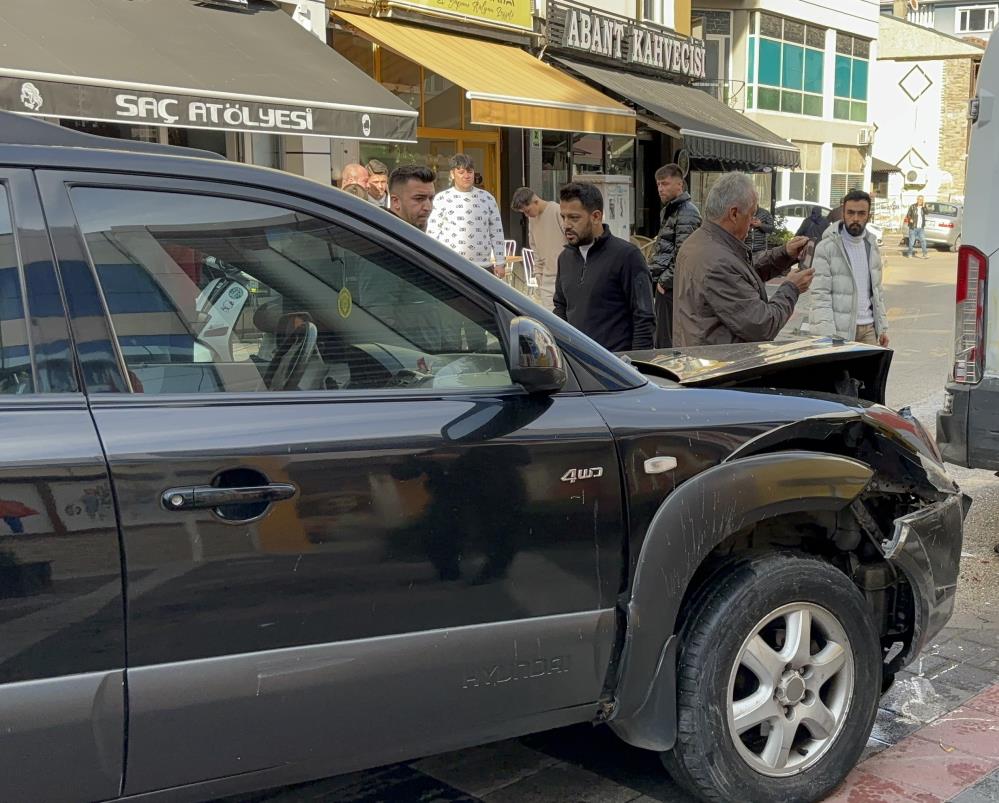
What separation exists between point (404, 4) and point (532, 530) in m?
12.5

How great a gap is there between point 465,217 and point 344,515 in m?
6.53

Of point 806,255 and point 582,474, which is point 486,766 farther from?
point 806,255

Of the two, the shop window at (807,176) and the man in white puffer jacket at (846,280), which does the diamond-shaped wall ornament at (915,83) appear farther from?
the man in white puffer jacket at (846,280)

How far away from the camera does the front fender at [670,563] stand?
9.36ft

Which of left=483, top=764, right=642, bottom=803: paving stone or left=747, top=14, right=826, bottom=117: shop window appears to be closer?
left=483, top=764, right=642, bottom=803: paving stone

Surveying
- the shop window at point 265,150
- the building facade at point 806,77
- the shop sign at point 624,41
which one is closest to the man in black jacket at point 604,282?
the shop window at point 265,150

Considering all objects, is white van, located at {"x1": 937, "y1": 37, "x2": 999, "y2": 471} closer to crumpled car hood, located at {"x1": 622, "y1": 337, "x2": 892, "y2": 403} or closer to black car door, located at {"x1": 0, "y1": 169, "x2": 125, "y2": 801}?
crumpled car hood, located at {"x1": 622, "y1": 337, "x2": 892, "y2": 403}

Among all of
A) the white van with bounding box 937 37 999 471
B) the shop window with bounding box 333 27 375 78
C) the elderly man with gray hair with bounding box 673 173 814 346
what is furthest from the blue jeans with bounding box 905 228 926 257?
the elderly man with gray hair with bounding box 673 173 814 346

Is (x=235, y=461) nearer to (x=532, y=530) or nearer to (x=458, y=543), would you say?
(x=458, y=543)

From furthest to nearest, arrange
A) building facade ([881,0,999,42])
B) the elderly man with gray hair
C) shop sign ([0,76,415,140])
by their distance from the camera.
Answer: building facade ([881,0,999,42]) < shop sign ([0,76,415,140]) < the elderly man with gray hair

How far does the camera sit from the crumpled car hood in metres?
3.45

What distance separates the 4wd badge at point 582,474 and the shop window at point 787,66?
2861 centimetres

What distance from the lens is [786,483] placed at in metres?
3.10

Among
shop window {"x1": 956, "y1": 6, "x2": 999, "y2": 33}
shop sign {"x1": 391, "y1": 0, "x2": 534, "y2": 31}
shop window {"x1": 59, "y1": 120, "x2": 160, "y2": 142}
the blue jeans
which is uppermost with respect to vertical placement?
shop window {"x1": 956, "y1": 6, "x2": 999, "y2": 33}
